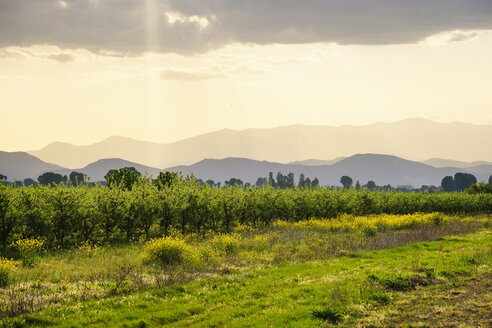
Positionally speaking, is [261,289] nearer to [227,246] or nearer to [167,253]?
[167,253]

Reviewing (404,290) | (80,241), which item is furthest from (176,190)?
(404,290)

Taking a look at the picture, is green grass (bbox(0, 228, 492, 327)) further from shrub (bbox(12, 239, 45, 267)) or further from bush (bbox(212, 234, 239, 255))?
shrub (bbox(12, 239, 45, 267))

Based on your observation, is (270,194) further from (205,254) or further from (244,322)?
(244,322)

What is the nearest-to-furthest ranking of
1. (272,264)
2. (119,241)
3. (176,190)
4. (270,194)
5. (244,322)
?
1. (244,322)
2. (272,264)
3. (119,241)
4. (176,190)
5. (270,194)

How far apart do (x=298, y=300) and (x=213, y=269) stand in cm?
777

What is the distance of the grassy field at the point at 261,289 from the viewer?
1388 centimetres

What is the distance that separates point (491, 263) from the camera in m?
22.5

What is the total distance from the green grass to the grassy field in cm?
4

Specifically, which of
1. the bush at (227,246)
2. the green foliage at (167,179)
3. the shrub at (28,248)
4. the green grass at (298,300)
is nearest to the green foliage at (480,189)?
the green foliage at (167,179)

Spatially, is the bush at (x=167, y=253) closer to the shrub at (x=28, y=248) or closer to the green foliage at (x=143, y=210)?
the shrub at (x=28, y=248)

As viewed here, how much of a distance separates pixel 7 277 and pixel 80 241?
15.6 metres

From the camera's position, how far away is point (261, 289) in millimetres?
17844

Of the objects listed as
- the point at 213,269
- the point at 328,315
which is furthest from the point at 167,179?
the point at 328,315

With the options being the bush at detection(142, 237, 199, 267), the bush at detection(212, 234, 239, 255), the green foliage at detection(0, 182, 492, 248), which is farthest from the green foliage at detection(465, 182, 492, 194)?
the bush at detection(142, 237, 199, 267)
